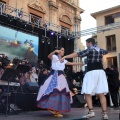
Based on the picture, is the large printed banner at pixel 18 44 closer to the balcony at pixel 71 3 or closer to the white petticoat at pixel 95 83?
the balcony at pixel 71 3

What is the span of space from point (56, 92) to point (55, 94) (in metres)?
0.05

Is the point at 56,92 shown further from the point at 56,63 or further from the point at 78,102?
the point at 78,102

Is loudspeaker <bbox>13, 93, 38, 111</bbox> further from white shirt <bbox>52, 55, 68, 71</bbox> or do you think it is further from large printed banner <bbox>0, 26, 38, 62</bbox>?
large printed banner <bbox>0, 26, 38, 62</bbox>

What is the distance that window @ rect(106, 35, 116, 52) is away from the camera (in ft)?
91.4

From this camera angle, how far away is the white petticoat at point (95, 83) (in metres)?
4.83

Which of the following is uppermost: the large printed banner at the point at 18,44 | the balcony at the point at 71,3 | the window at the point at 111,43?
the balcony at the point at 71,3

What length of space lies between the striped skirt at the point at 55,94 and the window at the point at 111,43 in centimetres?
2302

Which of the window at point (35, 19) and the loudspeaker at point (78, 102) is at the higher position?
the window at point (35, 19)

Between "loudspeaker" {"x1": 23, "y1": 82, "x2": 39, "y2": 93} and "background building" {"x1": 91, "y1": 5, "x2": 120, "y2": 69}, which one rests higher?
"background building" {"x1": 91, "y1": 5, "x2": 120, "y2": 69}

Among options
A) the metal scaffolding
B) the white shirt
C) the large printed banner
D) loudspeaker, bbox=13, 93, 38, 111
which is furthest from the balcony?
the white shirt

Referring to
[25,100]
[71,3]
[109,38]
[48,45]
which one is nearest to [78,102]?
[25,100]

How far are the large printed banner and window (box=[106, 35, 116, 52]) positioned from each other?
16.2 m

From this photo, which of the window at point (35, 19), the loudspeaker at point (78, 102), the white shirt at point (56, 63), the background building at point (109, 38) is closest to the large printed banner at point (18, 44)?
the window at point (35, 19)

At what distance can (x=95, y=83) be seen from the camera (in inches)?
192
